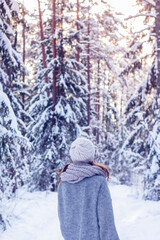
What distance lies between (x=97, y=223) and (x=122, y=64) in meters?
Answer: 18.7

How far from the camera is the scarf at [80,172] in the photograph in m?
2.89

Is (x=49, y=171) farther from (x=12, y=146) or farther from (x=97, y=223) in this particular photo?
(x=97, y=223)

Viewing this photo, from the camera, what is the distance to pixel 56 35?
526 inches

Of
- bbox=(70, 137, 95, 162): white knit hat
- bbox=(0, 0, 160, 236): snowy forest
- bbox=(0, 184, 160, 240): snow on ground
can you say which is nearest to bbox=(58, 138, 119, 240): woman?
bbox=(70, 137, 95, 162): white knit hat

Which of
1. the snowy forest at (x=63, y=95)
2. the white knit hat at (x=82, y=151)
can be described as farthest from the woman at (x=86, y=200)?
the snowy forest at (x=63, y=95)

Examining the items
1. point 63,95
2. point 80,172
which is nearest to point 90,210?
point 80,172

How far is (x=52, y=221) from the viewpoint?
26.4 ft

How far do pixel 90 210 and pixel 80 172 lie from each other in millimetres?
417

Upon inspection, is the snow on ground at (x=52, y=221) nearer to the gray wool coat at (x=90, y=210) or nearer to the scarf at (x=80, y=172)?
the gray wool coat at (x=90, y=210)

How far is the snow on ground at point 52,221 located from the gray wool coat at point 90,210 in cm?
363

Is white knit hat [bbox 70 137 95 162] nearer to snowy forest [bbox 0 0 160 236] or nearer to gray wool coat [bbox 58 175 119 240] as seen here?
gray wool coat [bbox 58 175 119 240]

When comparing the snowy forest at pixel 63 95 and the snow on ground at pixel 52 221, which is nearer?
the snow on ground at pixel 52 221

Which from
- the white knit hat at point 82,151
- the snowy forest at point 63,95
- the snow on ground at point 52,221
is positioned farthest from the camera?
the snowy forest at point 63,95

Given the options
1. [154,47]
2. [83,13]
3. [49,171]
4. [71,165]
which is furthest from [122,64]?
[71,165]
